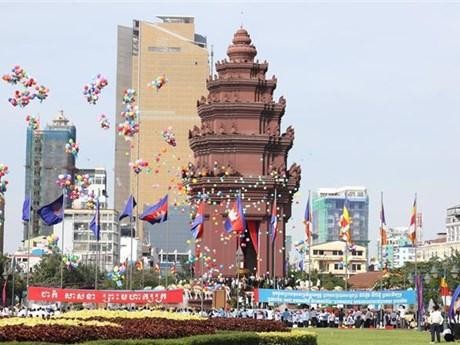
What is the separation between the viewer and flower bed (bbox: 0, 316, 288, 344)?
1123 inches

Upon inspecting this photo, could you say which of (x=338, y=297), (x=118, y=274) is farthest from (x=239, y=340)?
(x=118, y=274)

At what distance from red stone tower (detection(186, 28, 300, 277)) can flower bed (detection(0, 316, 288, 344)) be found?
52.9 meters

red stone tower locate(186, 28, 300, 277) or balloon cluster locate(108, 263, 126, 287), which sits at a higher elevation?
red stone tower locate(186, 28, 300, 277)

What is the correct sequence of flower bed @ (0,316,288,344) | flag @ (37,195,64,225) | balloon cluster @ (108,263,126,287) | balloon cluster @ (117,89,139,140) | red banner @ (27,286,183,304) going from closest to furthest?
flower bed @ (0,316,288,344) → balloon cluster @ (117,89,139,140) → red banner @ (27,286,183,304) → flag @ (37,195,64,225) → balloon cluster @ (108,263,126,287)

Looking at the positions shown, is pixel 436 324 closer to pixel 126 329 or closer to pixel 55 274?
pixel 126 329

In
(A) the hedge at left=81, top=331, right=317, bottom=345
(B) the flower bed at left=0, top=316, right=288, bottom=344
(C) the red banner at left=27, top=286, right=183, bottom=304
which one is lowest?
(A) the hedge at left=81, top=331, right=317, bottom=345

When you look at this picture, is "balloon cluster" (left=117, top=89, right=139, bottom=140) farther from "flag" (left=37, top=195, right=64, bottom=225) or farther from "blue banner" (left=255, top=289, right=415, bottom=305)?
"blue banner" (left=255, top=289, right=415, bottom=305)

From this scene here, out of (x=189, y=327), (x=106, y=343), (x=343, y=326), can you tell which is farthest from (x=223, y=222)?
(x=106, y=343)

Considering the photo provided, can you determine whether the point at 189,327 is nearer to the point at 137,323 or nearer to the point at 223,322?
the point at 137,323

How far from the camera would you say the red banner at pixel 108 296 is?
5975 centimetres

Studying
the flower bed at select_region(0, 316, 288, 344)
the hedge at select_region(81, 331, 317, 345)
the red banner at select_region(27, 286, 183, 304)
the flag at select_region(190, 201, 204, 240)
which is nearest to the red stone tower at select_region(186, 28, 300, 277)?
the flag at select_region(190, 201, 204, 240)

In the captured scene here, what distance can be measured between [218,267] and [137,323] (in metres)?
60.1

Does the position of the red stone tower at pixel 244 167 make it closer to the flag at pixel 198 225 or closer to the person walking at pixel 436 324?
the flag at pixel 198 225

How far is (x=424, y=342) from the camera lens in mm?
48688
